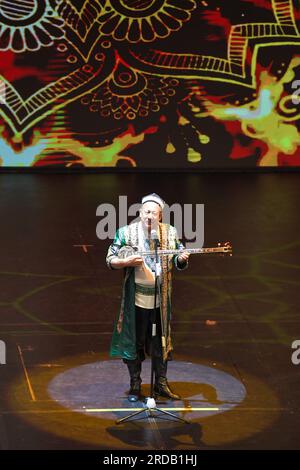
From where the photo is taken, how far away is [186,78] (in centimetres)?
1338

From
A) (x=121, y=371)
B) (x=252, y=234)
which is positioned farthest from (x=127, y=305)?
(x=252, y=234)

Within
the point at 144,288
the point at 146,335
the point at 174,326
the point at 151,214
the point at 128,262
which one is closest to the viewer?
the point at 128,262

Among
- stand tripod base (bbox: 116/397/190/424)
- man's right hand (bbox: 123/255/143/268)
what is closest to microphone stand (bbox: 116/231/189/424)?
stand tripod base (bbox: 116/397/190/424)

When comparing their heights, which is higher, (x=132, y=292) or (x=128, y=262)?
(x=128, y=262)

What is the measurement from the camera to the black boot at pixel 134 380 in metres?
6.34

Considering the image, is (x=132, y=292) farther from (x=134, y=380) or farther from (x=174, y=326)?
(x=174, y=326)

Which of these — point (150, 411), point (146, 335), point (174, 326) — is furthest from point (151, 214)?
point (174, 326)

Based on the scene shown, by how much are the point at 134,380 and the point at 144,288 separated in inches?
25.5

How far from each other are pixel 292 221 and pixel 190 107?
307cm

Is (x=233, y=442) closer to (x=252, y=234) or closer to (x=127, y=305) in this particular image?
(x=127, y=305)

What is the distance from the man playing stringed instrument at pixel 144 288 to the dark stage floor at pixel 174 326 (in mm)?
381

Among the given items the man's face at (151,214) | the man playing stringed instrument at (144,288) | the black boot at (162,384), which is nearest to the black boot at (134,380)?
the man playing stringed instrument at (144,288)

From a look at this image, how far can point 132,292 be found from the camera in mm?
6207

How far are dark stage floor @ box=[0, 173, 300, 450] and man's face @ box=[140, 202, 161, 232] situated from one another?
1183 millimetres
